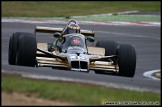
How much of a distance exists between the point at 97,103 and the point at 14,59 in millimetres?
6577

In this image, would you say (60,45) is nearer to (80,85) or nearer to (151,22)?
(80,85)

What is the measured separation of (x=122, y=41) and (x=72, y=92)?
14.5 meters

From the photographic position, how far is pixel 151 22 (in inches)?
1192

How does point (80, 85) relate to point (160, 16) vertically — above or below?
below

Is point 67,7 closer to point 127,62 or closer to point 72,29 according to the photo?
point 72,29

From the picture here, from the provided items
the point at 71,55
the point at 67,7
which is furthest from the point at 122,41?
the point at 67,7

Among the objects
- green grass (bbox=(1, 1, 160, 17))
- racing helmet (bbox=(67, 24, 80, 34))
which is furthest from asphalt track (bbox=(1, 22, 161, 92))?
green grass (bbox=(1, 1, 160, 17))

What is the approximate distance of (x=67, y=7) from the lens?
39406 mm

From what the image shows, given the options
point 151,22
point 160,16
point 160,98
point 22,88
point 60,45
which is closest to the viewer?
point 22,88

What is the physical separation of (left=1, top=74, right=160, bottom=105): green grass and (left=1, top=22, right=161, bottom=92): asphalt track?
92 cm

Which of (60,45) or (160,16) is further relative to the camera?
(160,16)

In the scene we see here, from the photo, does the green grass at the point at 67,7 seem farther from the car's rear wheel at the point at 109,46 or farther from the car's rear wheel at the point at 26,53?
the car's rear wheel at the point at 26,53

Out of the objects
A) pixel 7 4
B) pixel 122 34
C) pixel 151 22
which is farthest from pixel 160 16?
pixel 7 4

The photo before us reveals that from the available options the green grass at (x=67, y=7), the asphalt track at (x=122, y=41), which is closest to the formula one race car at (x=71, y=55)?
the asphalt track at (x=122, y=41)
